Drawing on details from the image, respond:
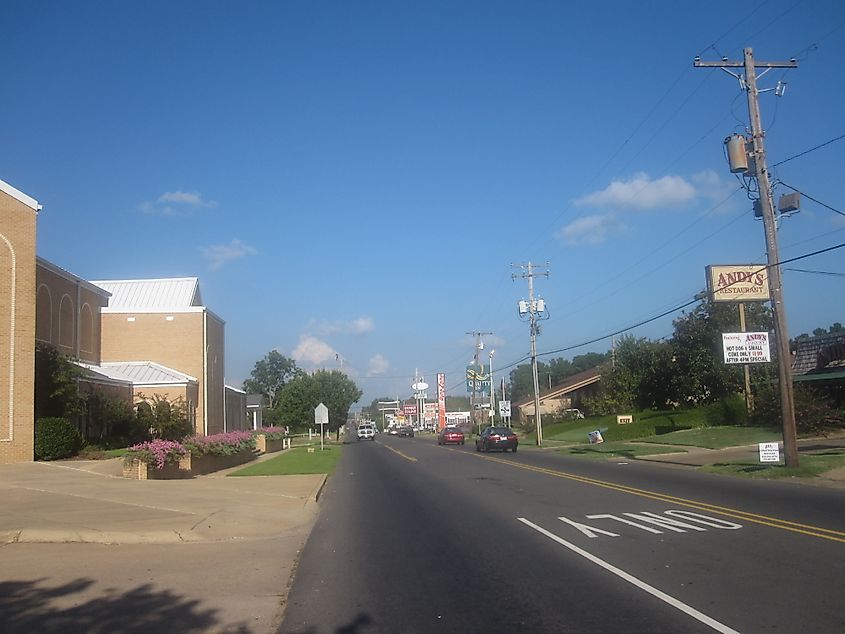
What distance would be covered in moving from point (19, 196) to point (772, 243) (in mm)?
24555

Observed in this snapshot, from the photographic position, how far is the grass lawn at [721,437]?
37.0 m

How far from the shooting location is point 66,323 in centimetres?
3878

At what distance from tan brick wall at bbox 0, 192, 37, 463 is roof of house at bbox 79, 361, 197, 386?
46.0 ft

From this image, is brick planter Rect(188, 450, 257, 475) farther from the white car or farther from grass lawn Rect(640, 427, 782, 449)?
the white car

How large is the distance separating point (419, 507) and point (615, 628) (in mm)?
10616

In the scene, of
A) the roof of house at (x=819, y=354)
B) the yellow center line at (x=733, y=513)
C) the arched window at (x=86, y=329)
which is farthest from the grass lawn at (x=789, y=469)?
the arched window at (x=86, y=329)

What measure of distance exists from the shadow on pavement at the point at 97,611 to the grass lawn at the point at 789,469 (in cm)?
1784

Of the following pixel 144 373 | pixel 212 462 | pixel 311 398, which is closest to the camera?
pixel 212 462

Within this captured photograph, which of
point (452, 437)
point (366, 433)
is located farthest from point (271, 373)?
point (452, 437)

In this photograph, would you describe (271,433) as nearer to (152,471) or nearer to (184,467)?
(184,467)

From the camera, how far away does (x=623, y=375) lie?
61469mm

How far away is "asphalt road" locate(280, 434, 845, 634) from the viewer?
7.51 meters

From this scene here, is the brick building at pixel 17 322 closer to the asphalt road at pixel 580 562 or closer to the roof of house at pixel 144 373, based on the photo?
the asphalt road at pixel 580 562

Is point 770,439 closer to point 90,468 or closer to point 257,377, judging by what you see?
point 90,468
